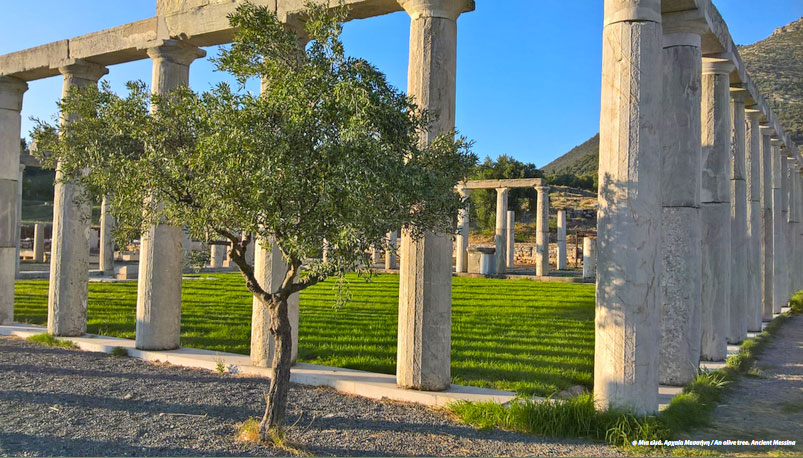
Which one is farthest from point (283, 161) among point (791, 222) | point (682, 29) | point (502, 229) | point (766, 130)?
point (502, 229)

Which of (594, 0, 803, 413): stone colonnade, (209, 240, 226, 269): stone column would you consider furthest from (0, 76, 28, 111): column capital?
(209, 240, 226, 269): stone column

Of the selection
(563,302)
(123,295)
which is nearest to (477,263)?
(563,302)

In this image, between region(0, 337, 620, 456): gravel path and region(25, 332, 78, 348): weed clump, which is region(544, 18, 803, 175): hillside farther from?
region(25, 332, 78, 348): weed clump

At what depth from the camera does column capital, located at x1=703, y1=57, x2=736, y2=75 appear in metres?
10.5

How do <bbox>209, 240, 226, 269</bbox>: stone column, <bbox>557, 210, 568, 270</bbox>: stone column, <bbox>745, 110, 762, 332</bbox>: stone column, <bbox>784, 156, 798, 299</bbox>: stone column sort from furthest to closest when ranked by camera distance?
<bbox>557, 210, 568, 270</bbox>: stone column → <bbox>209, 240, 226, 269</bbox>: stone column → <bbox>784, 156, 798, 299</bbox>: stone column → <bbox>745, 110, 762, 332</bbox>: stone column

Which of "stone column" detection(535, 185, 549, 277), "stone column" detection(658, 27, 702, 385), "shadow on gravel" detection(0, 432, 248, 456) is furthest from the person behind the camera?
"stone column" detection(535, 185, 549, 277)

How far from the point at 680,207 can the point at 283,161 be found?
5.94m

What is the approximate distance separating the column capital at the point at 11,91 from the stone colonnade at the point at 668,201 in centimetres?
1128

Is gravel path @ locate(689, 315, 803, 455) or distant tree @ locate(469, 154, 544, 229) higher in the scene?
distant tree @ locate(469, 154, 544, 229)

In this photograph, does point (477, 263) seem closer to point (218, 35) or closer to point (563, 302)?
point (563, 302)

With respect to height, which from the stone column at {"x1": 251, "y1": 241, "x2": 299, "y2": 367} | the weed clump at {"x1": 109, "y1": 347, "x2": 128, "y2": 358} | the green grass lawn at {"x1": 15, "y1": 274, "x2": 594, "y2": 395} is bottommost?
the weed clump at {"x1": 109, "y1": 347, "x2": 128, "y2": 358}

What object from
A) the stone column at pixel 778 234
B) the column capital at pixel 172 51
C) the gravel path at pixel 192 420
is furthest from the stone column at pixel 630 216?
the stone column at pixel 778 234

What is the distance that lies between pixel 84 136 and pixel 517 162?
5719 centimetres

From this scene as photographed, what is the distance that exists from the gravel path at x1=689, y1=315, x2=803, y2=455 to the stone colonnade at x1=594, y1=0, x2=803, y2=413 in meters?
0.72
